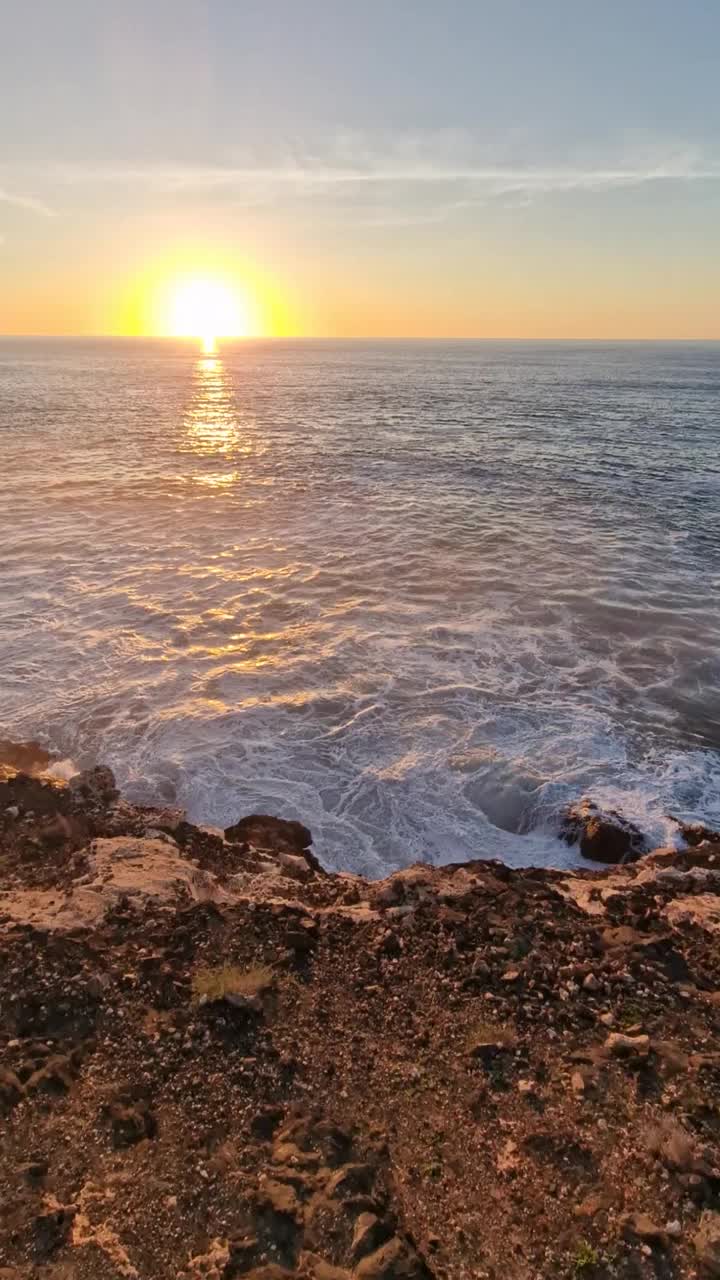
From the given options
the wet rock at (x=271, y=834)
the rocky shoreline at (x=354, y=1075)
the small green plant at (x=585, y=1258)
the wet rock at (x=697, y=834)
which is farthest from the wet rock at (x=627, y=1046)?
the wet rock at (x=271, y=834)

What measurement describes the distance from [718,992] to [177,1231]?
5.65 meters

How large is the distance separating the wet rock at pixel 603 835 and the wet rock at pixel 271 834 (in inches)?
170

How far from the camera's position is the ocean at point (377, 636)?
1205cm

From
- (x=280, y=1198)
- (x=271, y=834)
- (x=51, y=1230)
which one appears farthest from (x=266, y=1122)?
(x=271, y=834)

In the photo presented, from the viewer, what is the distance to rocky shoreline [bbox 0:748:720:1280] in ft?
16.3

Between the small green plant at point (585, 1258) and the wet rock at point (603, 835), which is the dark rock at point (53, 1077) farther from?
the wet rock at point (603, 835)

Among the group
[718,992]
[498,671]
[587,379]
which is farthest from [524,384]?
[718,992]

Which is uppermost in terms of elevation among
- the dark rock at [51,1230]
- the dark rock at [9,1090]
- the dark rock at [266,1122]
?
the dark rock at [9,1090]

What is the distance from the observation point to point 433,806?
11.7 metres

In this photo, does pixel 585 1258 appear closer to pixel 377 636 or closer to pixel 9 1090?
pixel 9 1090

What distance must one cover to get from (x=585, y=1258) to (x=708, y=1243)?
2.98 ft

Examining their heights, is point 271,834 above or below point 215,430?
below

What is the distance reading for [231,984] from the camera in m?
7.10

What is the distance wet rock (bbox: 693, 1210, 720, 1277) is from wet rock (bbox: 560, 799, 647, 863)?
5.73 meters
